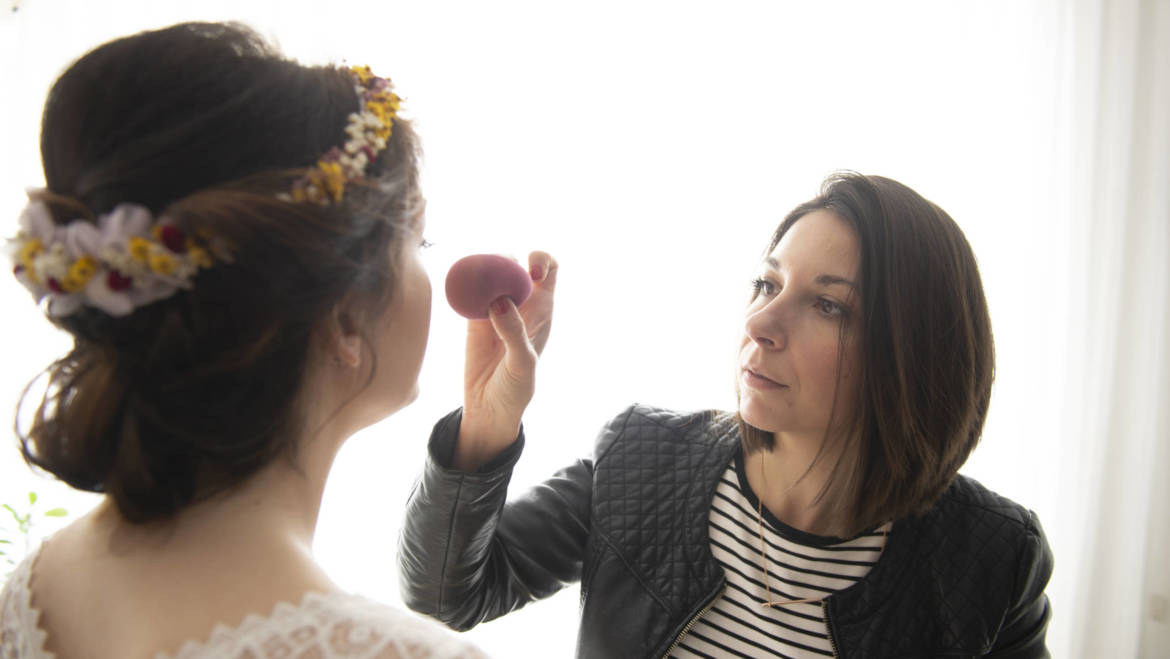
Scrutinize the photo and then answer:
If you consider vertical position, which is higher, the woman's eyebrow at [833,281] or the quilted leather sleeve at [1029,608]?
the woman's eyebrow at [833,281]

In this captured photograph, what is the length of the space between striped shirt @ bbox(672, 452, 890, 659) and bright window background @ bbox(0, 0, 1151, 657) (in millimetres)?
820

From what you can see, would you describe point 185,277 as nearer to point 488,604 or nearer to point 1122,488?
point 488,604

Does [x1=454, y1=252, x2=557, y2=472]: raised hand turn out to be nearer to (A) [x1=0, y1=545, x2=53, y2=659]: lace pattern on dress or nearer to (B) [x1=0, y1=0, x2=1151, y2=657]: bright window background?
(A) [x1=0, y1=545, x2=53, y2=659]: lace pattern on dress

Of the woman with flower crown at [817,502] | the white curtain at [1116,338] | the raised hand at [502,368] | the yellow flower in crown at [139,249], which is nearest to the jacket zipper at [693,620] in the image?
→ the woman with flower crown at [817,502]

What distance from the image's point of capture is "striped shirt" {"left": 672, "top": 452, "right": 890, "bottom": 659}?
1114mm

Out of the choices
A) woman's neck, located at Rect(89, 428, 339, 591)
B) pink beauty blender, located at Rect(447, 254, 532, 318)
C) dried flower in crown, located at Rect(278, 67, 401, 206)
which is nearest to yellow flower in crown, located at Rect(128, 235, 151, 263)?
dried flower in crown, located at Rect(278, 67, 401, 206)

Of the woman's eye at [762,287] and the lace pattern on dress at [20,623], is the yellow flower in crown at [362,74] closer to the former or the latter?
the lace pattern on dress at [20,623]

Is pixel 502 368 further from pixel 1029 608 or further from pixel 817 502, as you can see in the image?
pixel 1029 608

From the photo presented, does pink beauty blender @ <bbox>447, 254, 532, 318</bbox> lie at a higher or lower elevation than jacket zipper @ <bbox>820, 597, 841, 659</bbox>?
higher

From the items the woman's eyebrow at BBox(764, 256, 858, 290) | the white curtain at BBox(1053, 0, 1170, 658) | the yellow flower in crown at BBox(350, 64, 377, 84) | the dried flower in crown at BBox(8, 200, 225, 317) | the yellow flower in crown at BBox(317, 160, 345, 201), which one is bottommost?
the white curtain at BBox(1053, 0, 1170, 658)

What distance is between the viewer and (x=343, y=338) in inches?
28.0

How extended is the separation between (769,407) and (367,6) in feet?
4.54

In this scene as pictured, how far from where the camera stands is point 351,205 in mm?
665

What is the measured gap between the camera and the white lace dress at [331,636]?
554 mm
